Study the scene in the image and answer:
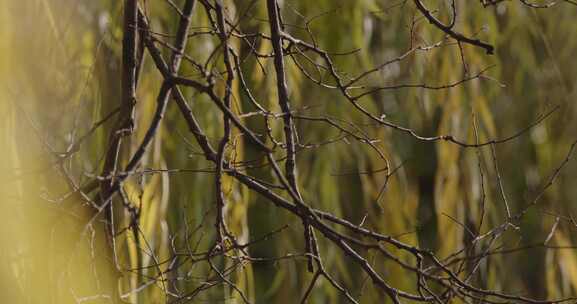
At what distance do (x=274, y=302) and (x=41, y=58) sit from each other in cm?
76

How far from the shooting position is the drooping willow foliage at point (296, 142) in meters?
0.89

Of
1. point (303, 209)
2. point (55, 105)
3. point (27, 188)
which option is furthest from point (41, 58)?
point (303, 209)

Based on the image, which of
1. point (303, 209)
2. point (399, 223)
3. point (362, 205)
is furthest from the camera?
point (362, 205)

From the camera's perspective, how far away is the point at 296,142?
92 cm

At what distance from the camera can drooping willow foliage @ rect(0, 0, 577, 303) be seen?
894 mm

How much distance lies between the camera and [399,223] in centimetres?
165

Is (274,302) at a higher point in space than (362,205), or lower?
lower

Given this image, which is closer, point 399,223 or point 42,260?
point 42,260

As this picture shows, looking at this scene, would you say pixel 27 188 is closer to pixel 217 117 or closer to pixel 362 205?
pixel 217 117

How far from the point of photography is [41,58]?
1.10 m

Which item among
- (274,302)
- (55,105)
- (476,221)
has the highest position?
(55,105)

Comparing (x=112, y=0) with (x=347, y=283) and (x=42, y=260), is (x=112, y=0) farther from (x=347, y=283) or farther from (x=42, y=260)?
(x=42, y=260)

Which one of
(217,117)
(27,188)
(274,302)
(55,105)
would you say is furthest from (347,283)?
(27,188)

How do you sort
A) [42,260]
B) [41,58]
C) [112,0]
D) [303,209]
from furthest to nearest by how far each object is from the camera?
[112,0] → [41,58] → [42,260] → [303,209]
